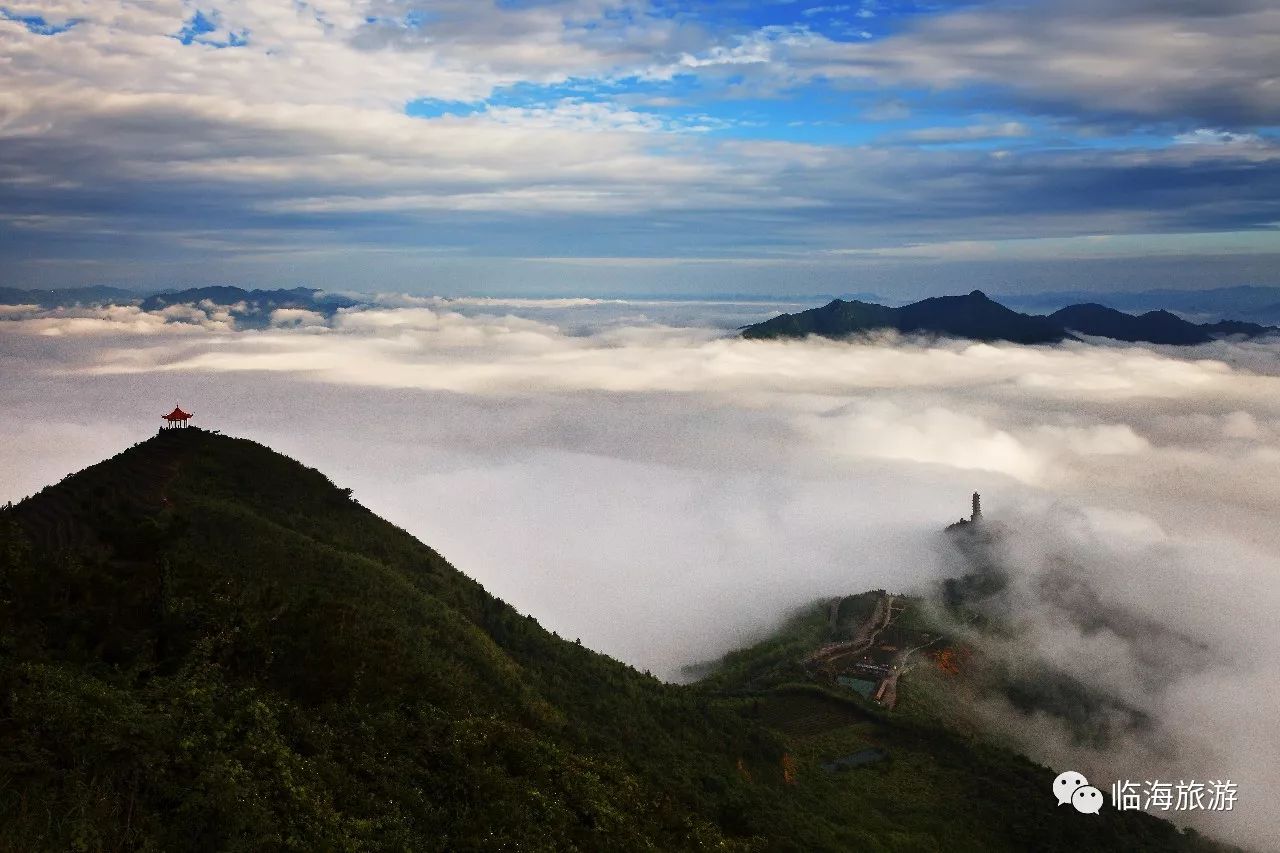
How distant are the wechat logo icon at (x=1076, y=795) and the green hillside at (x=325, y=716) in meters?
1.63

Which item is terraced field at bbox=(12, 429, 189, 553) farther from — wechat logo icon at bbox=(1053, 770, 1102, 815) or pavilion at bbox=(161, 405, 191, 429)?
wechat logo icon at bbox=(1053, 770, 1102, 815)

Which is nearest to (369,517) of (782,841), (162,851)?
(782,841)

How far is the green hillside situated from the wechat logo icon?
163 cm

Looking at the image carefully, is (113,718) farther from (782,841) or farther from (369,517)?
(369,517)

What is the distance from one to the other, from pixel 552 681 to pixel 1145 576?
154 m

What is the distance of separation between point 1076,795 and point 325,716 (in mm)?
67648

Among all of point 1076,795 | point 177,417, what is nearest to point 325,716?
point 177,417

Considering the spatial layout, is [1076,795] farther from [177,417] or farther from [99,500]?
[177,417]

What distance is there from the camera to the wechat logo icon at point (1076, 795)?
241 ft

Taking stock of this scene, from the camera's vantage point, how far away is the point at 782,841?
162 ft

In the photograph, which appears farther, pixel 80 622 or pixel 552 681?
pixel 552 681

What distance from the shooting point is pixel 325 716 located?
114ft

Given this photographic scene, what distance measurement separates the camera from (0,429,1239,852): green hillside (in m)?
25.8

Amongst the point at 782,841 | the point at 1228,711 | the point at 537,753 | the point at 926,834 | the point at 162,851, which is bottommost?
the point at 1228,711
